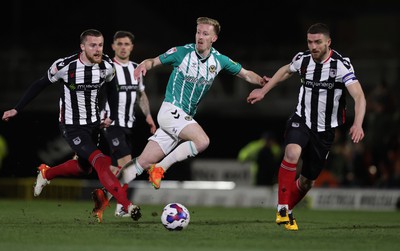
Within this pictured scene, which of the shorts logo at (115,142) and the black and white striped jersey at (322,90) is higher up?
the black and white striped jersey at (322,90)

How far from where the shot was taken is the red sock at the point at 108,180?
9.40m

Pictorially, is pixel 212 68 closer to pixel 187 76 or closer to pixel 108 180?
pixel 187 76

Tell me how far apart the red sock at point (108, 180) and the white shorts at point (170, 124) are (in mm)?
718

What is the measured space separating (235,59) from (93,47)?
12.5 meters

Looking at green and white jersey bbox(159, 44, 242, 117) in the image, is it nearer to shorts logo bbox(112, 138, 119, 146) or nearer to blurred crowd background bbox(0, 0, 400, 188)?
shorts logo bbox(112, 138, 119, 146)

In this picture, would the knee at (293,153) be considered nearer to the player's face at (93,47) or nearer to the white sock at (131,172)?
the white sock at (131,172)

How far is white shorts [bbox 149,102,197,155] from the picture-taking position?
9.96 metres

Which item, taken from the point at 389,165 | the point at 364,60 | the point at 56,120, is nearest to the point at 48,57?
the point at 56,120

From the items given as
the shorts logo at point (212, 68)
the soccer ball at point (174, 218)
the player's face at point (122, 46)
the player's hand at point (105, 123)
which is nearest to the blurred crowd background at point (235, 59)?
the player's face at point (122, 46)

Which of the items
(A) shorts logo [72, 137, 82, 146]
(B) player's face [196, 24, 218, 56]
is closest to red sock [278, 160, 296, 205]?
(B) player's face [196, 24, 218, 56]

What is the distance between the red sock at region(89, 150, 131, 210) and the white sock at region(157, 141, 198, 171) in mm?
614

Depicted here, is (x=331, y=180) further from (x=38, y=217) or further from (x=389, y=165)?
(x=38, y=217)

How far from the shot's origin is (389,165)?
1747 centimetres

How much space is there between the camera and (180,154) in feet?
32.8
